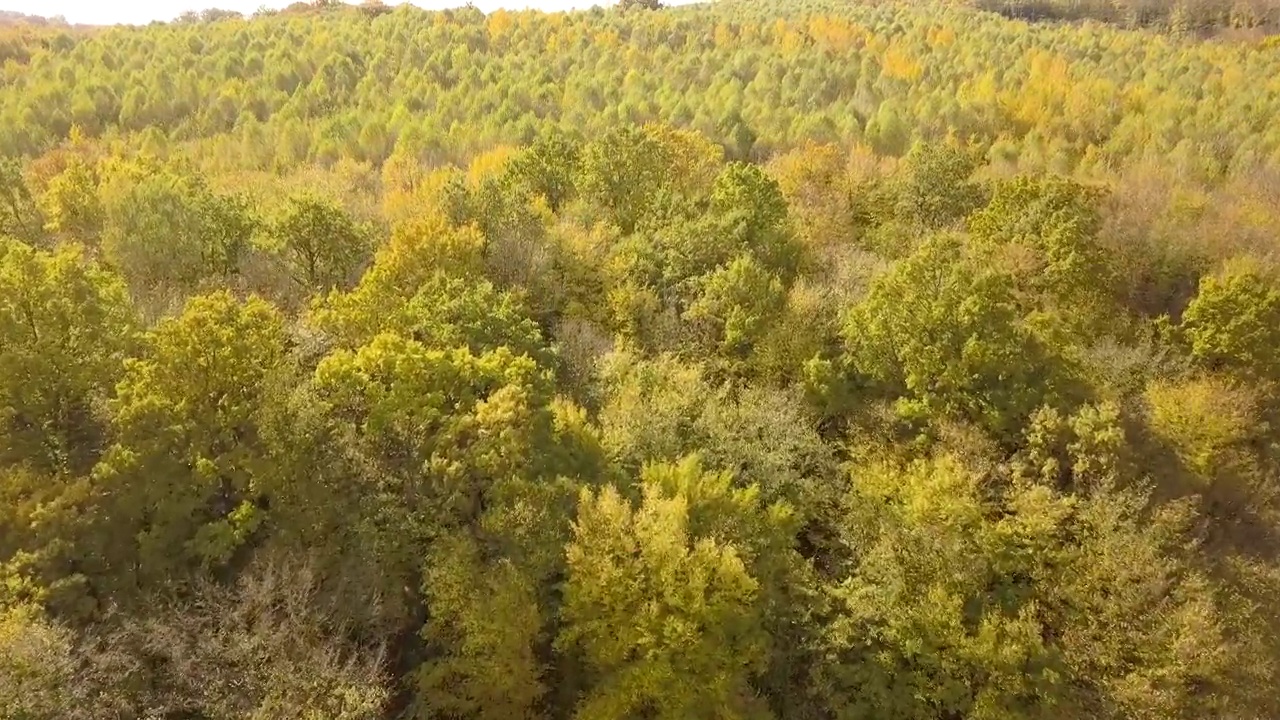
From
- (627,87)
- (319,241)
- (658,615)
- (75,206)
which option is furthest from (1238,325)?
(75,206)

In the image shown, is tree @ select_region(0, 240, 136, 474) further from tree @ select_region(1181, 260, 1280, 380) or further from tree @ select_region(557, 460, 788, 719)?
tree @ select_region(1181, 260, 1280, 380)

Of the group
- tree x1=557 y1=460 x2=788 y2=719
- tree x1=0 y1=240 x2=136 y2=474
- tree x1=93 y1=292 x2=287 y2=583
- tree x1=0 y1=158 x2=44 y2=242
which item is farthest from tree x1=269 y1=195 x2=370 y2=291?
tree x1=557 y1=460 x2=788 y2=719

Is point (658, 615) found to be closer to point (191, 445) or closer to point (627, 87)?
point (191, 445)

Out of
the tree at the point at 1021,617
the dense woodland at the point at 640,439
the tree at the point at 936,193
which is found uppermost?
the tree at the point at 936,193

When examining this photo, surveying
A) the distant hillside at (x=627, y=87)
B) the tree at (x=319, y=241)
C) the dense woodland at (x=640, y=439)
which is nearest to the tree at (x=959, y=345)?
the dense woodland at (x=640, y=439)

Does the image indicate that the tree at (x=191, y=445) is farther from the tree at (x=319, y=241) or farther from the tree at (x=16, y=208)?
the tree at (x=16, y=208)

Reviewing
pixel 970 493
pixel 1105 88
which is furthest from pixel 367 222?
pixel 1105 88

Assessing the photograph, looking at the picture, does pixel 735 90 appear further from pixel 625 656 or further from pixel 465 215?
pixel 625 656

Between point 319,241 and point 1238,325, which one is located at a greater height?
point 319,241

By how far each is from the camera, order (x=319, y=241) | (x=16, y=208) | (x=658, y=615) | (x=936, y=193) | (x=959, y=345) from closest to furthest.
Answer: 1. (x=658, y=615)
2. (x=959, y=345)
3. (x=319, y=241)
4. (x=16, y=208)
5. (x=936, y=193)
